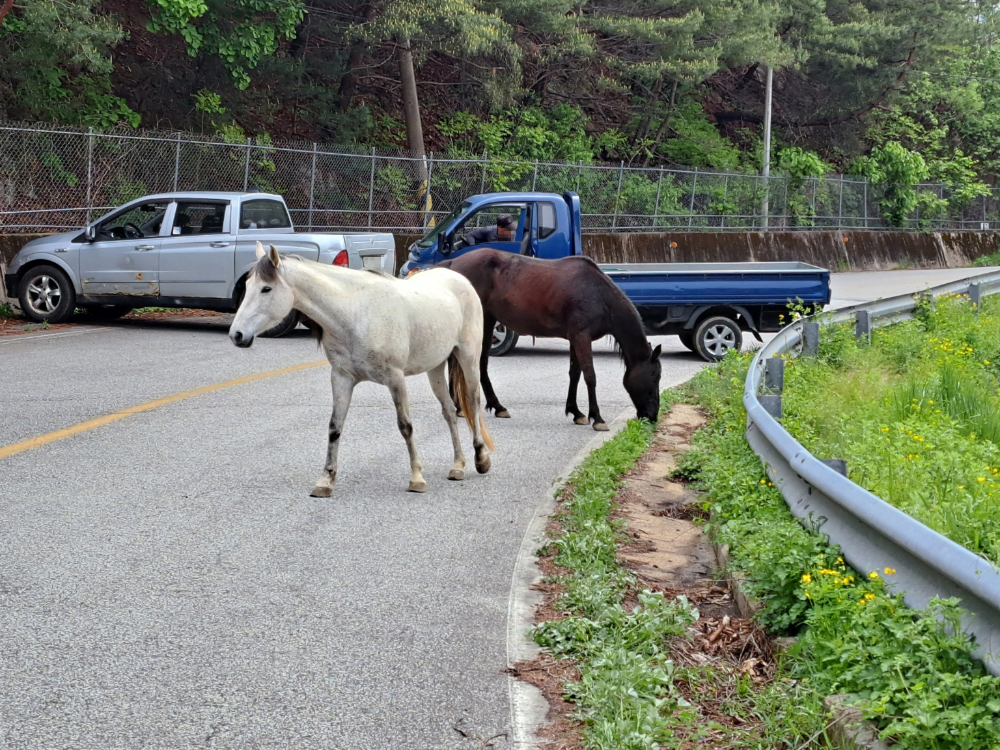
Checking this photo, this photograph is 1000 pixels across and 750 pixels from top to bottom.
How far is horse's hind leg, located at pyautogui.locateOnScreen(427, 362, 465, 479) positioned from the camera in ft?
30.7

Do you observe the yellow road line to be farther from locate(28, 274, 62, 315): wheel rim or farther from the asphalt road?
locate(28, 274, 62, 315): wheel rim

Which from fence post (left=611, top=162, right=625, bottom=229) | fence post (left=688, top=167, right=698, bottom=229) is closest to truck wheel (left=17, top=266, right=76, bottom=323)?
fence post (left=611, top=162, right=625, bottom=229)

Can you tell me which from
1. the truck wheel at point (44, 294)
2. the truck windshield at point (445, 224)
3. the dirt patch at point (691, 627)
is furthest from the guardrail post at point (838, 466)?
the truck wheel at point (44, 294)

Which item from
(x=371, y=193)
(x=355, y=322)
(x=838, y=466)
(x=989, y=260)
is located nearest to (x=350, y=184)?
(x=371, y=193)

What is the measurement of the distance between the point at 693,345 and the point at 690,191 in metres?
20.7

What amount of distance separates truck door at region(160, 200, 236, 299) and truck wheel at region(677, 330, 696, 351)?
254 inches

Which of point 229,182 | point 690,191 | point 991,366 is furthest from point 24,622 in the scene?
point 690,191

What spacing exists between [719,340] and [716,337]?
0.07m

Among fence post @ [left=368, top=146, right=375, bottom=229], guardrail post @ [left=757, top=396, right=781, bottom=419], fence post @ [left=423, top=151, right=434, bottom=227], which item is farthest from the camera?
fence post @ [left=423, top=151, right=434, bottom=227]

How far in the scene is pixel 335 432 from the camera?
860cm

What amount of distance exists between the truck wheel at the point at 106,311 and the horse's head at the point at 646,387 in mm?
11134

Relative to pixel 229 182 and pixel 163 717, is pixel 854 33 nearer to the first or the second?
pixel 229 182

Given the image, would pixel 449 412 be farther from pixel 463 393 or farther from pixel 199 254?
pixel 199 254

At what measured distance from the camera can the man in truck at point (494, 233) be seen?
698 inches
